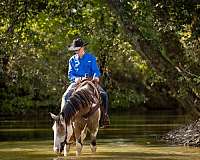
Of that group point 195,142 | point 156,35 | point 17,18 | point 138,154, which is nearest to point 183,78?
point 195,142

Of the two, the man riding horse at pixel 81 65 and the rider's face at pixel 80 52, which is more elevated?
the rider's face at pixel 80 52

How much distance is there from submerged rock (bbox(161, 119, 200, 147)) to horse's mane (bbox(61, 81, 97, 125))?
5.02 m

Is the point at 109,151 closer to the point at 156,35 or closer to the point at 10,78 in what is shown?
the point at 156,35

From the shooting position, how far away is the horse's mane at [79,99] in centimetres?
1347

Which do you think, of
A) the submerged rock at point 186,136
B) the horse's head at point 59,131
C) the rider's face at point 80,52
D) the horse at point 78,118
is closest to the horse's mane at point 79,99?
the horse at point 78,118

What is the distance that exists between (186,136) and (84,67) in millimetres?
5869

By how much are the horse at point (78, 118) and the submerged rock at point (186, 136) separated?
4.33 metres

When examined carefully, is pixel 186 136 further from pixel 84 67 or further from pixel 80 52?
pixel 80 52

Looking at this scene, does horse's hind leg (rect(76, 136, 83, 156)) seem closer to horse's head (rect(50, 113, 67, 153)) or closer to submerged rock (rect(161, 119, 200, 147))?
horse's head (rect(50, 113, 67, 153))

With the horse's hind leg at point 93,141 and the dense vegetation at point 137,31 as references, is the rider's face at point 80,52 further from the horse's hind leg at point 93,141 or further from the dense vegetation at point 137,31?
the dense vegetation at point 137,31

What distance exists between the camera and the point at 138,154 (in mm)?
14789

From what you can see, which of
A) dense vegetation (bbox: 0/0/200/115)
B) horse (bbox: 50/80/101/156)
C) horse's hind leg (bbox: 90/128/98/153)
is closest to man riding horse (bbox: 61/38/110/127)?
horse (bbox: 50/80/101/156)

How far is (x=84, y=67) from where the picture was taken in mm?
14922

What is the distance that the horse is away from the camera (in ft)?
43.6
